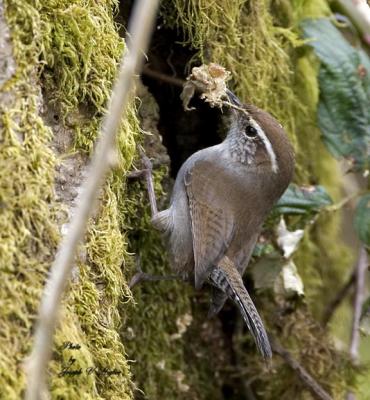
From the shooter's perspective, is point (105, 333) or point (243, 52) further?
point (243, 52)

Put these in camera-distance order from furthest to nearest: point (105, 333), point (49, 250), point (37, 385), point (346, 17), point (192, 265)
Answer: point (346, 17)
point (192, 265)
point (105, 333)
point (49, 250)
point (37, 385)

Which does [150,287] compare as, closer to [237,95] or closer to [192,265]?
[192,265]

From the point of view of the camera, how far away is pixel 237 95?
4.04 m

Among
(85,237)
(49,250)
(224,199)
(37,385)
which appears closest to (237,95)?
(224,199)

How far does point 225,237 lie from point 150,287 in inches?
20.2

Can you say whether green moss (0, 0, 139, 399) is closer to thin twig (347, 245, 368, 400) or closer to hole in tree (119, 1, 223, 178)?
hole in tree (119, 1, 223, 178)

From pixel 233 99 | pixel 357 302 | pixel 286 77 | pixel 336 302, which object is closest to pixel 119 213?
pixel 233 99

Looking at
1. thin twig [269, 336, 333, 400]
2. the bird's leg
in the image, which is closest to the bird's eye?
the bird's leg

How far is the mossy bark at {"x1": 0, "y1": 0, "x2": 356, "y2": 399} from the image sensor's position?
238cm

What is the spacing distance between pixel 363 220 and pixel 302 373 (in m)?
0.93

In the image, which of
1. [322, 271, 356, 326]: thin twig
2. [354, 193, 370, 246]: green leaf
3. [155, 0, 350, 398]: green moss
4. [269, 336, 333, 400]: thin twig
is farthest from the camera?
[322, 271, 356, 326]: thin twig

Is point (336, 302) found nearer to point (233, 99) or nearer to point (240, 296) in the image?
point (240, 296)

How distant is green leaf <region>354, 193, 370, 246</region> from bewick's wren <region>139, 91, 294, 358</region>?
17.0 inches

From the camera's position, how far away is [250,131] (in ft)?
12.8
